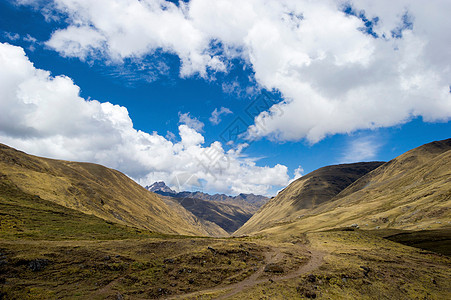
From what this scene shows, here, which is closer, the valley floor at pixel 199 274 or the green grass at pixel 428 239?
the valley floor at pixel 199 274

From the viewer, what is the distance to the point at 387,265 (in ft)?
163

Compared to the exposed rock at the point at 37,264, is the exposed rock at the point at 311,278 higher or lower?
→ higher

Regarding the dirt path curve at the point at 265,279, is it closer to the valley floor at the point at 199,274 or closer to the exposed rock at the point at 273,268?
the valley floor at the point at 199,274

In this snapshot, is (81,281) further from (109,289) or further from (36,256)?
(36,256)

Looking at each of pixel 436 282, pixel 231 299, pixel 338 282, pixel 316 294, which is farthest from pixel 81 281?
pixel 436 282

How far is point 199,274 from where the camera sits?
3609cm

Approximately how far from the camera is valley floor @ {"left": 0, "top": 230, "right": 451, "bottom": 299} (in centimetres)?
2885

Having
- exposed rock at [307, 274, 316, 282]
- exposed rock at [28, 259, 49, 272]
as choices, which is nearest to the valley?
exposed rock at [28, 259, 49, 272]

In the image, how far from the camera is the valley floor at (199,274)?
1136 inches

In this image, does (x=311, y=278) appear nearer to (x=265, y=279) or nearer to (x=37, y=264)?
(x=265, y=279)

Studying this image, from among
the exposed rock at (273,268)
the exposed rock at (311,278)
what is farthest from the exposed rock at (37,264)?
the exposed rock at (311,278)

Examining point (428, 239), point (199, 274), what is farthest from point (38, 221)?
point (428, 239)

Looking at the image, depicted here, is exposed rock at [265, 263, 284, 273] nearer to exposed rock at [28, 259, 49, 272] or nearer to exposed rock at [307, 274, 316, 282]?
exposed rock at [307, 274, 316, 282]

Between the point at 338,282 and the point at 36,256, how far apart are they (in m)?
47.4
